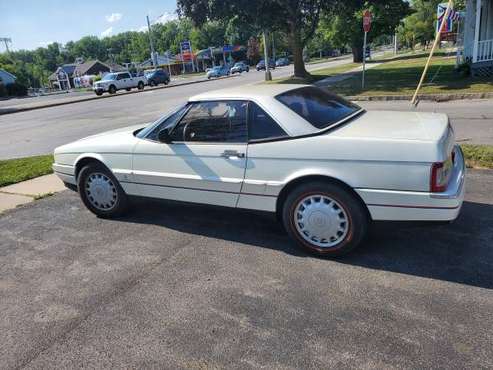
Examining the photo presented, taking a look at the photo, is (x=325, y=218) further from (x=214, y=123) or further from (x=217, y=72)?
(x=217, y=72)

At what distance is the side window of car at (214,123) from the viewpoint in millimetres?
4055

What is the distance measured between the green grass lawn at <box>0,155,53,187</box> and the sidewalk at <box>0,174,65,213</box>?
237 mm

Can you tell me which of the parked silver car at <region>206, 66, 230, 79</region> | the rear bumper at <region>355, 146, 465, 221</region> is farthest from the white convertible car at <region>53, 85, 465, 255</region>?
the parked silver car at <region>206, 66, 230, 79</region>

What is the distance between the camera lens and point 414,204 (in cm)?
332

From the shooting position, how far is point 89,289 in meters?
3.63

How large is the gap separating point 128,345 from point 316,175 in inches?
78.5

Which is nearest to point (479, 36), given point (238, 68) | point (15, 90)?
point (238, 68)

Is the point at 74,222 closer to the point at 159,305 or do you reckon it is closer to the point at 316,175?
the point at 159,305

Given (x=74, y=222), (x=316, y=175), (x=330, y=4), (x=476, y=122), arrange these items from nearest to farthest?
(x=316, y=175) < (x=74, y=222) < (x=476, y=122) < (x=330, y=4)

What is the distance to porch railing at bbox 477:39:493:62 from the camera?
17.3 m

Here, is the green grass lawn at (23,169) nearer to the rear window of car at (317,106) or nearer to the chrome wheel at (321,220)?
the rear window of car at (317,106)

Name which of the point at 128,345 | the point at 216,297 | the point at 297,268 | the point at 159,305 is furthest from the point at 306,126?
the point at 128,345

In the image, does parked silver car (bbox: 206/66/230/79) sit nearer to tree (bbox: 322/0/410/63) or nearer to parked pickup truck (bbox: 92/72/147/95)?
tree (bbox: 322/0/410/63)

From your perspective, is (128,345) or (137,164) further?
(137,164)
